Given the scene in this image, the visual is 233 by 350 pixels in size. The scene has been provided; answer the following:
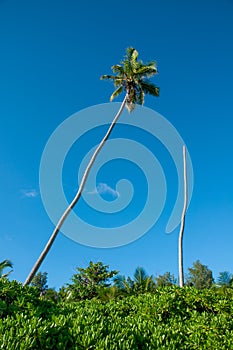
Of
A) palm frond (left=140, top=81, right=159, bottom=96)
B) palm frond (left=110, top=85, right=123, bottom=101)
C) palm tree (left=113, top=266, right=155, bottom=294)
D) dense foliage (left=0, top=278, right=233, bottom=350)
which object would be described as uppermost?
palm frond (left=140, top=81, right=159, bottom=96)

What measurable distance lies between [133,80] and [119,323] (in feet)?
64.7

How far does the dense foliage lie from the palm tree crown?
1637cm

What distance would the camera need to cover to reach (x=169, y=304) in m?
7.61

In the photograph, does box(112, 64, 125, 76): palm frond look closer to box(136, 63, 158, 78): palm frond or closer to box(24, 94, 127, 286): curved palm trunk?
box(136, 63, 158, 78): palm frond

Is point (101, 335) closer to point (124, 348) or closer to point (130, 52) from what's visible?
point (124, 348)

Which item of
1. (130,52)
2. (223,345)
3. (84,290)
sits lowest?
(223,345)

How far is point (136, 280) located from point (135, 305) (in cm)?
1213

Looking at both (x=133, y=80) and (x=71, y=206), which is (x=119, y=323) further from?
(x=133, y=80)

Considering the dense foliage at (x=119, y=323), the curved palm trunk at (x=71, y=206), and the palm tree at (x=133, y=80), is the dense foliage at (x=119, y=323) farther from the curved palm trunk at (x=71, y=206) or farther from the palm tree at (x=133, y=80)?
the palm tree at (x=133, y=80)

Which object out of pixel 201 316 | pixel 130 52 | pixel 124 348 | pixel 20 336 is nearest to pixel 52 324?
pixel 20 336

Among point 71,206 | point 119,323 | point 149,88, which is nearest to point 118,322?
point 119,323

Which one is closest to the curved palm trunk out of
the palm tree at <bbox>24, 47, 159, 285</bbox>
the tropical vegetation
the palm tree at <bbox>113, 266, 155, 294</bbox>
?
→ the palm tree at <bbox>24, 47, 159, 285</bbox>

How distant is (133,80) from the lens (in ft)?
73.9

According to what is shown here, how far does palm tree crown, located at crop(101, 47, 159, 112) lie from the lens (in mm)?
22406
